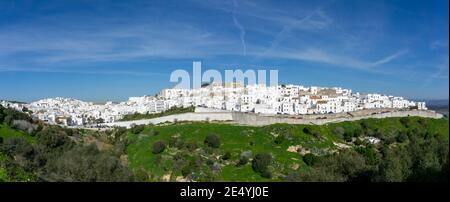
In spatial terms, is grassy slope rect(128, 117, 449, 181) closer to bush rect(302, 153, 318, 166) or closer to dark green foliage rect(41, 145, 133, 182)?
bush rect(302, 153, 318, 166)

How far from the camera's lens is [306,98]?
40.7 meters

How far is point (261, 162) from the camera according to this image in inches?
600

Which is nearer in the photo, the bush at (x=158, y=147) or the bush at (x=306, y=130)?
the bush at (x=158, y=147)

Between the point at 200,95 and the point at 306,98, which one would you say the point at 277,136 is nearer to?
the point at 200,95

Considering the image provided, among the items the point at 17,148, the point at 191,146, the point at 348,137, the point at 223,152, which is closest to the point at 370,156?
the point at 223,152

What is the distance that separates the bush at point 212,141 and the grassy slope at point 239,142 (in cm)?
25

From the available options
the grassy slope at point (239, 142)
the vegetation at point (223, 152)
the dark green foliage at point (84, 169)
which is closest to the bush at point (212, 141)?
the vegetation at point (223, 152)

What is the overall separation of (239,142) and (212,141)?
1584 mm

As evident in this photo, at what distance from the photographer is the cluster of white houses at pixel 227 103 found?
2027 centimetres

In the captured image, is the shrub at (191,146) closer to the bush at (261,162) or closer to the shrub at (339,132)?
the bush at (261,162)

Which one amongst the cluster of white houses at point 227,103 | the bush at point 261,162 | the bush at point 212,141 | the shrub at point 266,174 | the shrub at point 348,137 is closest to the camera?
the shrub at point 266,174

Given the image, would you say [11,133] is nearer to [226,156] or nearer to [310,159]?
[226,156]

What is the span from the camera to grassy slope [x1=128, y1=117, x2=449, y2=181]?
1440 cm
